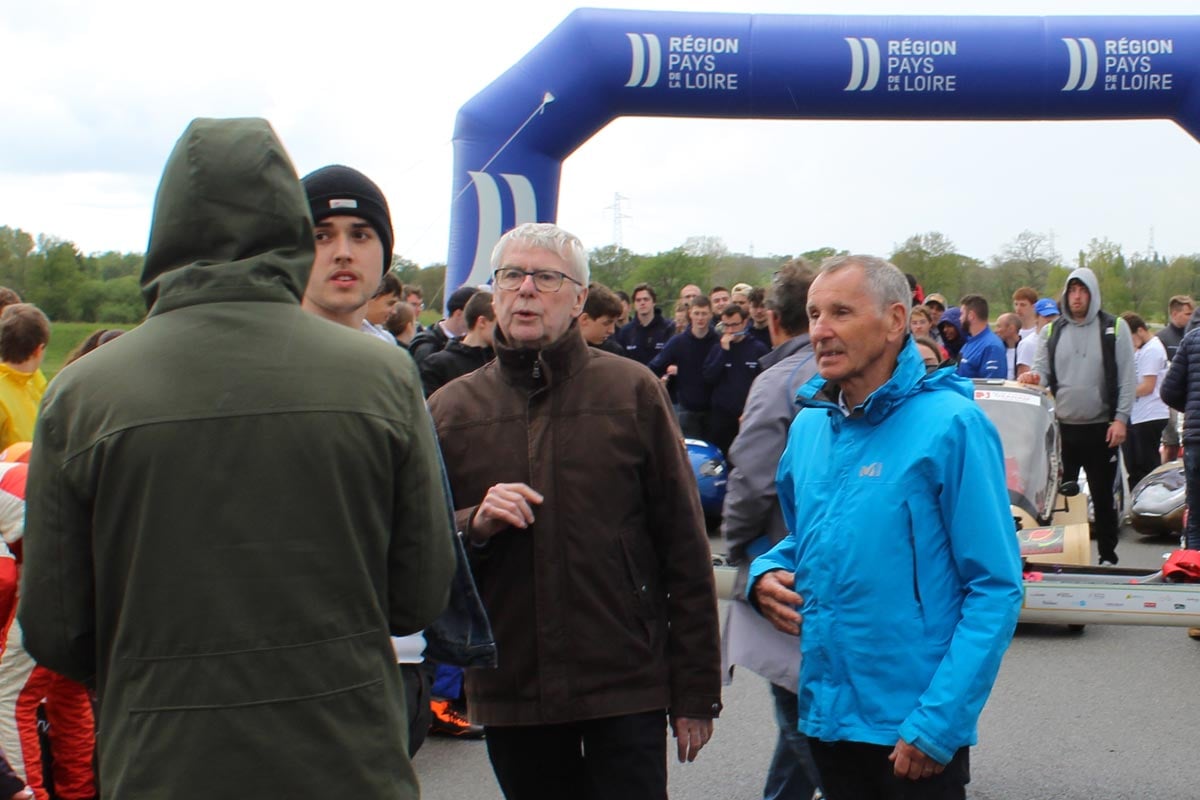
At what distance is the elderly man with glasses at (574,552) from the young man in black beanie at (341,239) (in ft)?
1.18

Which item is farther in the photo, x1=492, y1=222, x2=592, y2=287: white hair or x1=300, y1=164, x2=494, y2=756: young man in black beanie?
x1=492, y1=222, x2=592, y2=287: white hair

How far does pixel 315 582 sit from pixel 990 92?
10.5 m

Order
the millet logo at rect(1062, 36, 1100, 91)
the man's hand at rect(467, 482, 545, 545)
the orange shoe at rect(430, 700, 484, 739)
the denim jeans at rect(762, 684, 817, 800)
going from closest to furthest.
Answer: the man's hand at rect(467, 482, 545, 545), the denim jeans at rect(762, 684, 817, 800), the orange shoe at rect(430, 700, 484, 739), the millet logo at rect(1062, 36, 1100, 91)

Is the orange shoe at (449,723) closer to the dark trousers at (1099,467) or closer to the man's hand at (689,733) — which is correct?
the man's hand at (689,733)

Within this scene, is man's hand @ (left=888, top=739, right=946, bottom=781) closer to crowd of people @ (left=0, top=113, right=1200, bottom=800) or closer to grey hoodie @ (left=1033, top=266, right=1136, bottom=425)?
crowd of people @ (left=0, top=113, right=1200, bottom=800)

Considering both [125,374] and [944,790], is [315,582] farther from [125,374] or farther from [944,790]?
[944,790]

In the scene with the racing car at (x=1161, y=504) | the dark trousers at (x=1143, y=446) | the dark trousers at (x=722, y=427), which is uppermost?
the dark trousers at (x=722, y=427)

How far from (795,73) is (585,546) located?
8.96 m

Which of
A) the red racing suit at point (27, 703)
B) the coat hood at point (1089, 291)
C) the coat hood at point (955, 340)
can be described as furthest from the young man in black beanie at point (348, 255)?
the coat hood at point (955, 340)

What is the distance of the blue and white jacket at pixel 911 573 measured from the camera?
8.34 ft

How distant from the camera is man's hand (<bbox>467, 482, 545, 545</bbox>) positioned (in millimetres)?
2777

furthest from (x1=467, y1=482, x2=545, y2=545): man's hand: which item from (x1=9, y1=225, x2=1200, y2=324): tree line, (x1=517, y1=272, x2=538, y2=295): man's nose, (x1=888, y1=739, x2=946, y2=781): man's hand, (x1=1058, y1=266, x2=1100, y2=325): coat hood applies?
(x1=9, y1=225, x2=1200, y2=324): tree line

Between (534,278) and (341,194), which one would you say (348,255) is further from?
(534,278)

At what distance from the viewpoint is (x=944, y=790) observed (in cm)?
265
